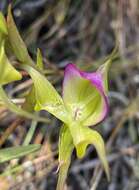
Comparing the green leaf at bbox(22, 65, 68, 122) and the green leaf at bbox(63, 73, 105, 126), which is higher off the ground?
the green leaf at bbox(22, 65, 68, 122)

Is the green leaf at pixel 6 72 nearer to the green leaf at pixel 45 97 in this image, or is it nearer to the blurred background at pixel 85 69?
the green leaf at pixel 45 97

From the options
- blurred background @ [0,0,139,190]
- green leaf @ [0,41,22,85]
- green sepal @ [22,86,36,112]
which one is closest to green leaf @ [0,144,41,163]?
green sepal @ [22,86,36,112]

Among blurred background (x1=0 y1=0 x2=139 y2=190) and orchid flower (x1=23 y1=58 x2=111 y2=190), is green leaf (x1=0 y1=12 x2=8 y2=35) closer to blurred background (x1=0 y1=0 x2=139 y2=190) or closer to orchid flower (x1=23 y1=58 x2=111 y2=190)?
orchid flower (x1=23 y1=58 x2=111 y2=190)

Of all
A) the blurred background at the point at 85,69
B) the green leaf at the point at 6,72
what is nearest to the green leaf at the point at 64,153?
the green leaf at the point at 6,72

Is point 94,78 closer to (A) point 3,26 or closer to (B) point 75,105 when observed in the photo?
(B) point 75,105

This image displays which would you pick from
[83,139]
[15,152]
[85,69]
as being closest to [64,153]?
[83,139]
